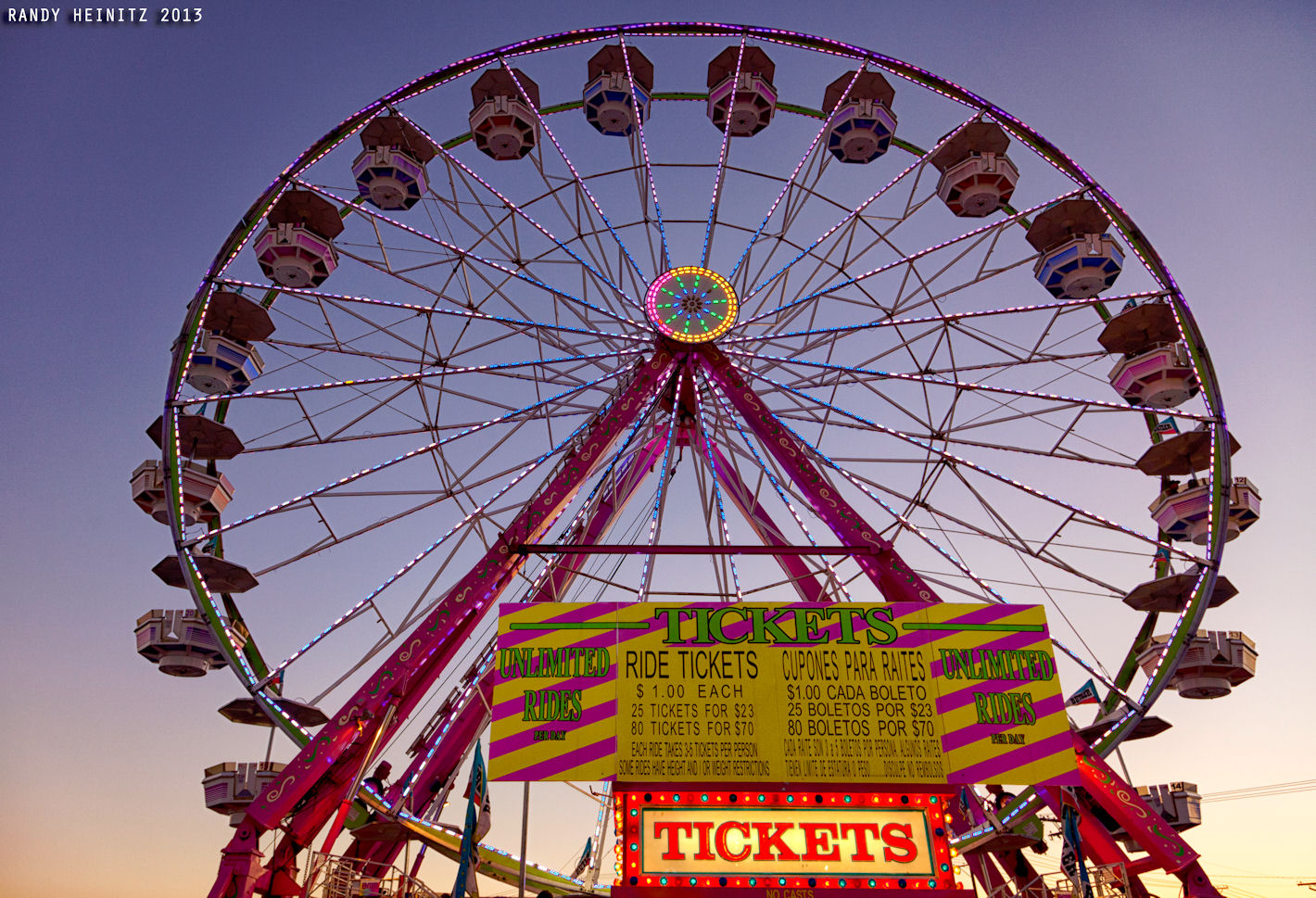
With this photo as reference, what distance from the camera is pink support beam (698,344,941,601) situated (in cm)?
1448

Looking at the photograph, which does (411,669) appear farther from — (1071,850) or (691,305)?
(1071,850)

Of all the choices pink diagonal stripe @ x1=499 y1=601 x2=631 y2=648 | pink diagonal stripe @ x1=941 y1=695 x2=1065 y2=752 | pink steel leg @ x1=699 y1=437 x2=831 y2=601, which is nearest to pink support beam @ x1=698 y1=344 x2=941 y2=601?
pink steel leg @ x1=699 y1=437 x2=831 y2=601

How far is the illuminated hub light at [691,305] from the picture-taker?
17125 mm

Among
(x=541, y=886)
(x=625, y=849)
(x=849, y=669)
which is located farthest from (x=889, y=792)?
(x=541, y=886)

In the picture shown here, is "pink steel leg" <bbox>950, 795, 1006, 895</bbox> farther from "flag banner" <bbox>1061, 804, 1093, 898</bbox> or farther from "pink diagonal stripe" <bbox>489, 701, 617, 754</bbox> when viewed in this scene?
"pink diagonal stripe" <bbox>489, 701, 617, 754</bbox>

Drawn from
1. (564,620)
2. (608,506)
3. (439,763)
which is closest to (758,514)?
(608,506)

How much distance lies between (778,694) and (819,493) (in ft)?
14.7

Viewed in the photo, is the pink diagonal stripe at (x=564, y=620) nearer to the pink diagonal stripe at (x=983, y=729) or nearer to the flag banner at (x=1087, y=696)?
the pink diagonal stripe at (x=983, y=729)

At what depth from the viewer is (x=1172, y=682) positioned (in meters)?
16.9

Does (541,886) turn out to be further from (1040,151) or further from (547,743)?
(1040,151)

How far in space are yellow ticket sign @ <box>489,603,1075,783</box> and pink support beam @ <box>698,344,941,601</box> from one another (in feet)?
6.97

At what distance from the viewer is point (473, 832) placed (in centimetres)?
1248

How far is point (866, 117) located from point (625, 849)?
→ 46.2ft

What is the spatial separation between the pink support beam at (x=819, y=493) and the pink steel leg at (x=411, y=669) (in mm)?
1400
